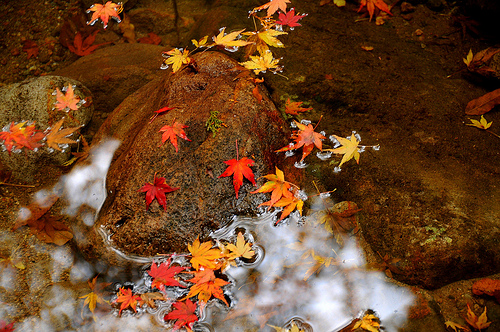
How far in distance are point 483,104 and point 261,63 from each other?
2.15 meters

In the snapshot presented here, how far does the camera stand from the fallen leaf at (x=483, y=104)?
9.39ft

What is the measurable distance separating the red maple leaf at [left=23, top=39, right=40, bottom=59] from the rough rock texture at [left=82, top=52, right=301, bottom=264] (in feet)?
9.83

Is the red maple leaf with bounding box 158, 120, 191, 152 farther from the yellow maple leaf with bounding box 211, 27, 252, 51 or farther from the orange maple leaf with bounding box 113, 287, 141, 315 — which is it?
the orange maple leaf with bounding box 113, 287, 141, 315

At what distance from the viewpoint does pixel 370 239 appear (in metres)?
2.40

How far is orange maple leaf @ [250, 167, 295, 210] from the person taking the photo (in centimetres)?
249

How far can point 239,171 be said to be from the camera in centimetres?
243

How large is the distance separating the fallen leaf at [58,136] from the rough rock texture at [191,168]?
100 cm

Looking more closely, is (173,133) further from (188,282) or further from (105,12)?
(105,12)

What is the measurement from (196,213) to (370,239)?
1.39 metres

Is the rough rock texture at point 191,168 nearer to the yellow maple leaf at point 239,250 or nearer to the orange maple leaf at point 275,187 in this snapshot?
the orange maple leaf at point 275,187

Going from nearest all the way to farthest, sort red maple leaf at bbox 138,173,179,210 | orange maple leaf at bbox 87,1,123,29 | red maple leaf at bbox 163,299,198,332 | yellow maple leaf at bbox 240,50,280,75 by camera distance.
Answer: red maple leaf at bbox 163,299,198,332 → red maple leaf at bbox 138,173,179,210 → yellow maple leaf at bbox 240,50,280,75 → orange maple leaf at bbox 87,1,123,29

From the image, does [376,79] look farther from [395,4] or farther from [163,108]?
[163,108]

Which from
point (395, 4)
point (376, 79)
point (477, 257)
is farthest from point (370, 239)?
point (395, 4)


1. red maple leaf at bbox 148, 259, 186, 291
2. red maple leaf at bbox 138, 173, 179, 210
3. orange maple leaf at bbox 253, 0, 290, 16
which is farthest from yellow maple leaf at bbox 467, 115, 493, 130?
red maple leaf at bbox 148, 259, 186, 291
